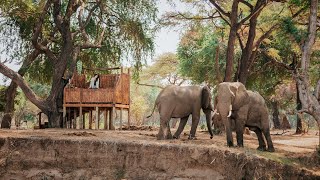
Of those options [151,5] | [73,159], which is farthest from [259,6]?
[73,159]

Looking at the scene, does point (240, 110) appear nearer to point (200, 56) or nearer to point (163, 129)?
point (163, 129)

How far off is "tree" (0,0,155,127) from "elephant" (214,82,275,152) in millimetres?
Result: 8084

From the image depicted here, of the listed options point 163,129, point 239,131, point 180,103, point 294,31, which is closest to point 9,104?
point 163,129

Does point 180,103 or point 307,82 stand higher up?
point 307,82

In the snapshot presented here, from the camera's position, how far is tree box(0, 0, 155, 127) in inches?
711

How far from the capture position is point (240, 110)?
39.2 ft

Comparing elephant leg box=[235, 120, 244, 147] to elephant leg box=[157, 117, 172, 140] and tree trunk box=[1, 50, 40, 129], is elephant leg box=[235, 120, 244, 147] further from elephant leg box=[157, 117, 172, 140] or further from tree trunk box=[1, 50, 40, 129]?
tree trunk box=[1, 50, 40, 129]

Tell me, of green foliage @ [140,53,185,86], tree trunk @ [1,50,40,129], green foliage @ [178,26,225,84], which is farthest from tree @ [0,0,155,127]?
green foliage @ [140,53,185,86]

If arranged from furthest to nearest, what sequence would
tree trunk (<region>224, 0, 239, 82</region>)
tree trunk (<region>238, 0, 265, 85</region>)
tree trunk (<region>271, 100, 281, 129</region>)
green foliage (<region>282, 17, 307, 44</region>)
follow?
tree trunk (<region>271, 100, 281, 129</region>) < tree trunk (<region>238, 0, 265, 85</region>) < tree trunk (<region>224, 0, 239, 82</region>) < green foliage (<region>282, 17, 307, 44</region>)

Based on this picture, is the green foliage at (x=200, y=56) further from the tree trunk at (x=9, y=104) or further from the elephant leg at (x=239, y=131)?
the elephant leg at (x=239, y=131)

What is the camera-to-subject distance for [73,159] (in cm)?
1193

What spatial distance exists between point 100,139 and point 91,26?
10711 millimetres

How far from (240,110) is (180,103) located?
91.3 inches

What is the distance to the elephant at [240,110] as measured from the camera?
11.8 m
